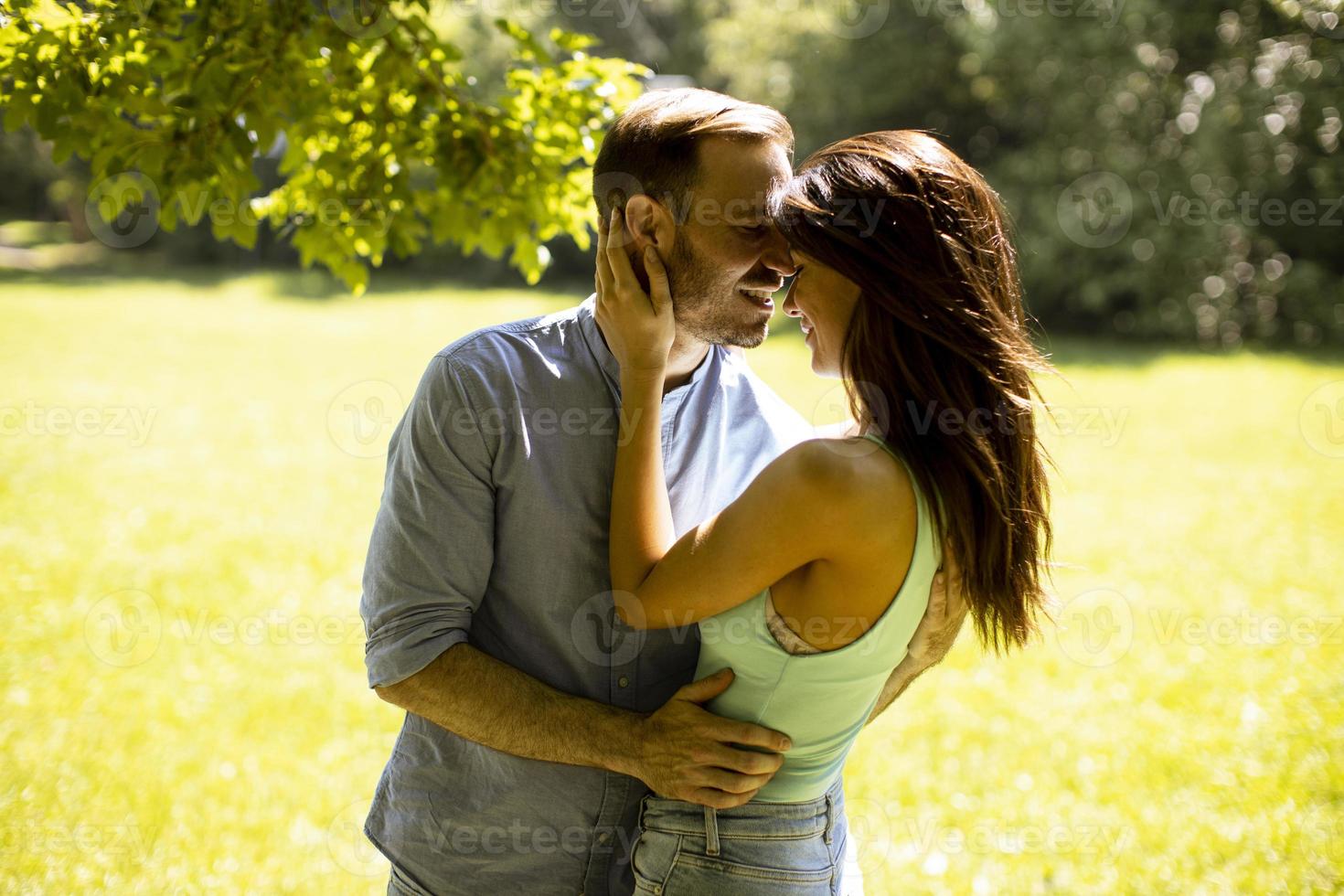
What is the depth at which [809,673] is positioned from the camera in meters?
2.04

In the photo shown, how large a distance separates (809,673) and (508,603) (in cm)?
66

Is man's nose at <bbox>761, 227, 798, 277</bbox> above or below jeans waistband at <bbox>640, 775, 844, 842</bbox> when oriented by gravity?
above

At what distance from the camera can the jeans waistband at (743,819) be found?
81.9 inches

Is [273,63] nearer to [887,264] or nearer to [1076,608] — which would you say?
[887,264]

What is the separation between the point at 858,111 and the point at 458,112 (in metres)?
20.3

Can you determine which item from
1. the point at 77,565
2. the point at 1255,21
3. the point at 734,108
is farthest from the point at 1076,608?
the point at 1255,21

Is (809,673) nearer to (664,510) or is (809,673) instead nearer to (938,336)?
(664,510)

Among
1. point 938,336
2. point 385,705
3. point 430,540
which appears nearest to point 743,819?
point 430,540

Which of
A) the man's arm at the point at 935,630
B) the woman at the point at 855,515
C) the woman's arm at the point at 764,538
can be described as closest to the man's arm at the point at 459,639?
the woman at the point at 855,515

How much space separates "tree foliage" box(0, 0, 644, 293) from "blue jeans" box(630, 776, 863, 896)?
194cm

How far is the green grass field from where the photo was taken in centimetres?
486

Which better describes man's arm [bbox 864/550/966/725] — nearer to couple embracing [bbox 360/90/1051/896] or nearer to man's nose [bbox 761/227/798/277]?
couple embracing [bbox 360/90/1051/896]

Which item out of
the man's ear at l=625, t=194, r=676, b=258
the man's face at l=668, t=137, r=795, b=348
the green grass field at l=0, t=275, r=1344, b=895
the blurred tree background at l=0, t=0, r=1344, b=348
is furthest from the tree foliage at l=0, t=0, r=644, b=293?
the blurred tree background at l=0, t=0, r=1344, b=348

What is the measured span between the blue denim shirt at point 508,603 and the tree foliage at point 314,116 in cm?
107
